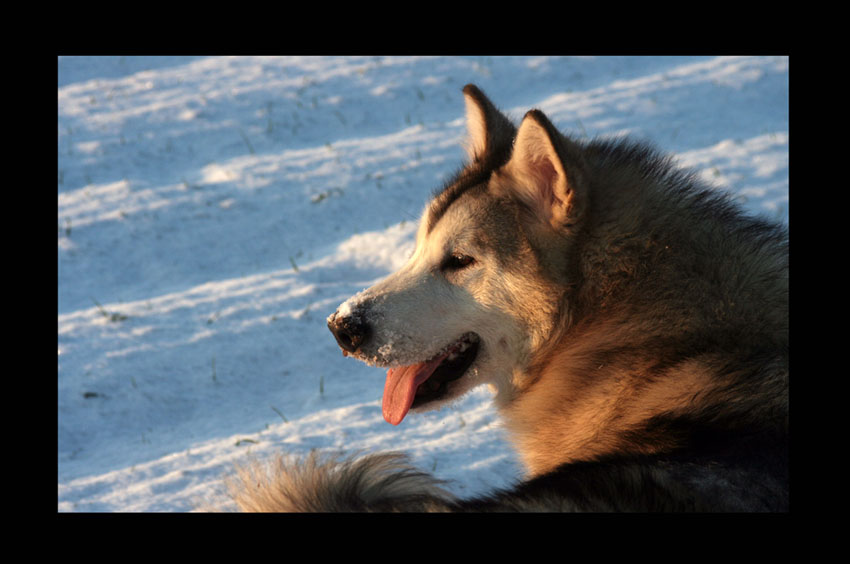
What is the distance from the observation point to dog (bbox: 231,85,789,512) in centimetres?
232

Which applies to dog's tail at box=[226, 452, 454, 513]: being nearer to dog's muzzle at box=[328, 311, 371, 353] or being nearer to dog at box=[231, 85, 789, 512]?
dog at box=[231, 85, 789, 512]

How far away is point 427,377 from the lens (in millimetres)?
3090

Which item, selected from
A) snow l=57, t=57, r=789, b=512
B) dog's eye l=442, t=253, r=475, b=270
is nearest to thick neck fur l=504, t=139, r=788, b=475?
dog's eye l=442, t=253, r=475, b=270

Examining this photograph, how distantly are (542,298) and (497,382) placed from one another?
46 centimetres

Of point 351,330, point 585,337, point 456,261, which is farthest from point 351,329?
point 585,337

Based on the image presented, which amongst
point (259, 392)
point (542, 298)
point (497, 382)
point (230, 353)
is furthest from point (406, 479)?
point (230, 353)

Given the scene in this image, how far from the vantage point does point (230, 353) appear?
5.58 m

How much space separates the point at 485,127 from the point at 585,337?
1059 mm

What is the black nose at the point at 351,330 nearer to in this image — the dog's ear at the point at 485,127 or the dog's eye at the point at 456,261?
the dog's eye at the point at 456,261

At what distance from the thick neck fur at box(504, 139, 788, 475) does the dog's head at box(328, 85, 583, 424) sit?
100 millimetres

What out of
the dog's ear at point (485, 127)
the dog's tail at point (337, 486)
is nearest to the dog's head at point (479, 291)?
the dog's ear at point (485, 127)

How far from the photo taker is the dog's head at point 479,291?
9.23 feet

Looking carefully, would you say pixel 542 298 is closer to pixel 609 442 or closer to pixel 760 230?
pixel 609 442

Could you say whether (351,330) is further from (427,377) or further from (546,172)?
(546,172)
